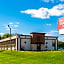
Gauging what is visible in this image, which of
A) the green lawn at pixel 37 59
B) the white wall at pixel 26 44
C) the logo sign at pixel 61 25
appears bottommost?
the green lawn at pixel 37 59

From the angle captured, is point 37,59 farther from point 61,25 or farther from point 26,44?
point 26,44

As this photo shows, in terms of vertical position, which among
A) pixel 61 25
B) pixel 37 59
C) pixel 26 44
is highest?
pixel 61 25

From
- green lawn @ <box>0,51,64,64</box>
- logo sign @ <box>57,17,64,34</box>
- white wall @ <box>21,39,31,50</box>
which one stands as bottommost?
green lawn @ <box>0,51,64,64</box>

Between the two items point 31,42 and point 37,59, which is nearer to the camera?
point 37,59

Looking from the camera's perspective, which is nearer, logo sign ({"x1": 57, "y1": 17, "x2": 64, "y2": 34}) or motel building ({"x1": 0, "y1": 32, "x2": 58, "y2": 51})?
logo sign ({"x1": 57, "y1": 17, "x2": 64, "y2": 34})

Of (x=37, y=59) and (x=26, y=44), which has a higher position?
(x=26, y=44)

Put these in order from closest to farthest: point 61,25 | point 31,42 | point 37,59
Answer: point 37,59 < point 61,25 < point 31,42

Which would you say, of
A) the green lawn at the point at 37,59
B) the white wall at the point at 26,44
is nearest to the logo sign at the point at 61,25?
the green lawn at the point at 37,59

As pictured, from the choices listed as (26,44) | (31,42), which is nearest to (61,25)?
(31,42)

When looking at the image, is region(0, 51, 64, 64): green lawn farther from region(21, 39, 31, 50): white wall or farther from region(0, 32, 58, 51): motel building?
region(21, 39, 31, 50): white wall

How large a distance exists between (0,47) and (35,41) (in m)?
31.0

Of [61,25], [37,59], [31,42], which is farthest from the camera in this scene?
[31,42]

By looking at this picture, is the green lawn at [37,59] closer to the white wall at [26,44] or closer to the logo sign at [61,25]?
the logo sign at [61,25]

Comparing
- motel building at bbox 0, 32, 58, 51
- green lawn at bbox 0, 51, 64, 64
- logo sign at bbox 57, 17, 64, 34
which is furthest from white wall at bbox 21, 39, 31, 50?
green lawn at bbox 0, 51, 64, 64
